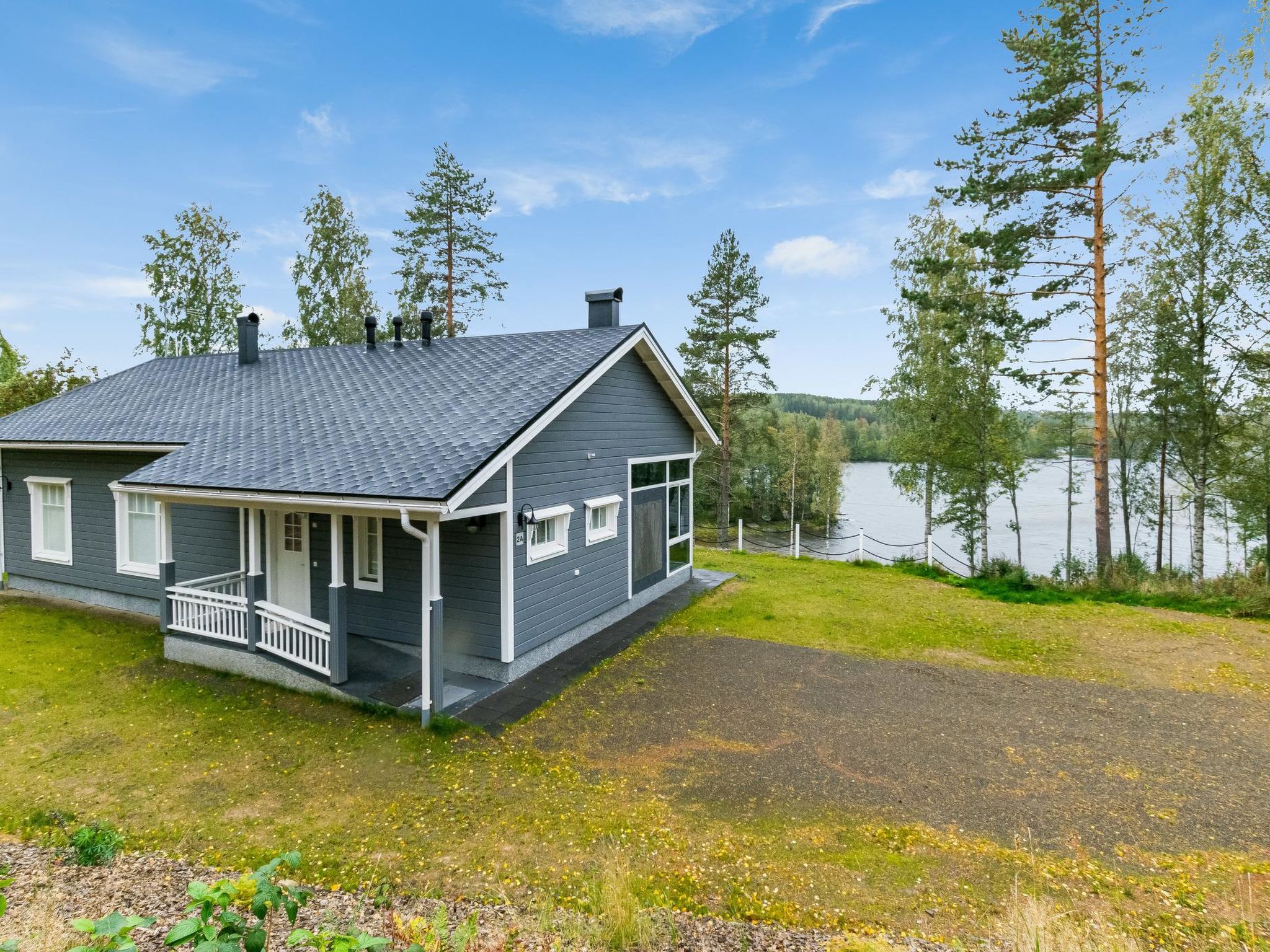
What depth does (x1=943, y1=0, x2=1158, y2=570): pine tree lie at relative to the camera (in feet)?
38.4

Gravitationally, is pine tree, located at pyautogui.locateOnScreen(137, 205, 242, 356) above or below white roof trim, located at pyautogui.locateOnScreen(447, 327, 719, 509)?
above

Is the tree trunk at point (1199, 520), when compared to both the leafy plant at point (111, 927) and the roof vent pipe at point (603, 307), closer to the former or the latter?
the roof vent pipe at point (603, 307)

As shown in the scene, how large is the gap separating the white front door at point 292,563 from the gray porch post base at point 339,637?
1.99 m

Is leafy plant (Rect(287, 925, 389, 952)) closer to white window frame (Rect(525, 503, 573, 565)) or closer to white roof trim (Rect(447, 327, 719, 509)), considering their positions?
white roof trim (Rect(447, 327, 719, 509))

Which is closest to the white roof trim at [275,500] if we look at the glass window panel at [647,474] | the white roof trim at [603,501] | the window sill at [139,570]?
the window sill at [139,570]

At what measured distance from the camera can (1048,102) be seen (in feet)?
40.8

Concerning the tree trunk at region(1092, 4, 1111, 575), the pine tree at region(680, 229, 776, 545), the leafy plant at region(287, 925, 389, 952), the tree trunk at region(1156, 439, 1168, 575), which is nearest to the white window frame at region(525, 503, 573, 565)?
the leafy plant at region(287, 925, 389, 952)

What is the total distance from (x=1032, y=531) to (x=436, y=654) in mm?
32281

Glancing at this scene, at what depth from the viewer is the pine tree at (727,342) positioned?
71.8ft

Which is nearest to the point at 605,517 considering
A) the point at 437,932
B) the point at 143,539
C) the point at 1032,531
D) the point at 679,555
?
the point at 679,555

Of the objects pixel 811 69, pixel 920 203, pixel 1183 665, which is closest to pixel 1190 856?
pixel 1183 665

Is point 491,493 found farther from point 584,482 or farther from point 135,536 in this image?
point 135,536

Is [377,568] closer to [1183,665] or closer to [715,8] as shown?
[1183,665]

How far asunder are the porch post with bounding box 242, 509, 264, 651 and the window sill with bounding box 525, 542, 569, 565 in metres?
3.09
